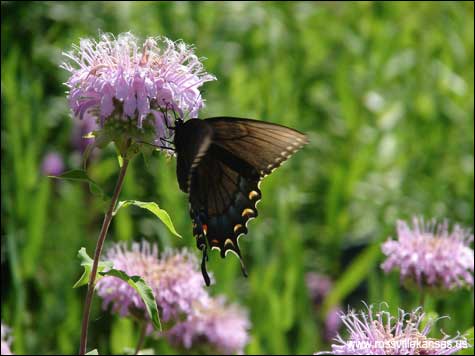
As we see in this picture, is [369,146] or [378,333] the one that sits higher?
[369,146]

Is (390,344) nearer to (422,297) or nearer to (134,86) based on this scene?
(134,86)

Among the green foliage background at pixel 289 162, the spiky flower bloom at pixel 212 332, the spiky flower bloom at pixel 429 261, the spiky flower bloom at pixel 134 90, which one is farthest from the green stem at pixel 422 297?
the spiky flower bloom at pixel 134 90

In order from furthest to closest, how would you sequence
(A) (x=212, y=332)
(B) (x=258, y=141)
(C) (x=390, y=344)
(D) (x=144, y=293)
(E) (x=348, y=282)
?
(E) (x=348, y=282) < (A) (x=212, y=332) < (B) (x=258, y=141) < (D) (x=144, y=293) < (C) (x=390, y=344)

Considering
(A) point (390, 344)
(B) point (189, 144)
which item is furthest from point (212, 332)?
(A) point (390, 344)

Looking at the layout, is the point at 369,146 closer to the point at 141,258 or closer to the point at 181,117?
the point at 141,258

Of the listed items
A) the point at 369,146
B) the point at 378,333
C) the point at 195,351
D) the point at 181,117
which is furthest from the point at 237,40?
the point at 378,333
